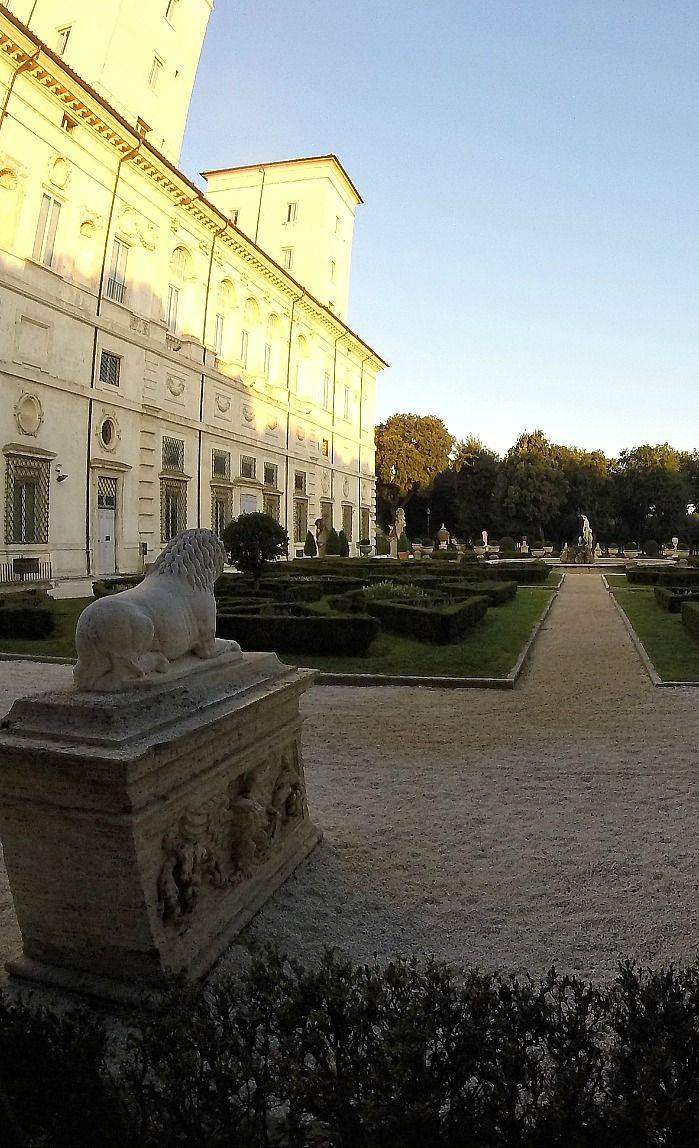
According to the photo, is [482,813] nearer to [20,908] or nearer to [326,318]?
[20,908]

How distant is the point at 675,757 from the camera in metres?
5.86

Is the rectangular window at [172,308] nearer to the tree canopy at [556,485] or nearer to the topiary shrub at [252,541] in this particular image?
the topiary shrub at [252,541]

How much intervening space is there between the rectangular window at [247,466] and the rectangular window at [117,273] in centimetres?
988

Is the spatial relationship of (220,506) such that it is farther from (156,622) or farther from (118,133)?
(156,622)

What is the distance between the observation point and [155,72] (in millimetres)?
28781

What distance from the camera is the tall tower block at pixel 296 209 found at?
42.3 m

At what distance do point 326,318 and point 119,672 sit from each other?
4075cm

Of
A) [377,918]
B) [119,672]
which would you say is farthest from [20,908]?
[377,918]

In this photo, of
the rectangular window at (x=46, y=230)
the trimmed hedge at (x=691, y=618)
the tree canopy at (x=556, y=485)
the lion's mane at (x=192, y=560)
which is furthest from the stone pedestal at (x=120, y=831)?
the tree canopy at (x=556, y=485)

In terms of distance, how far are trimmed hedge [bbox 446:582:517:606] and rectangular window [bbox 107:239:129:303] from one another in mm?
16432

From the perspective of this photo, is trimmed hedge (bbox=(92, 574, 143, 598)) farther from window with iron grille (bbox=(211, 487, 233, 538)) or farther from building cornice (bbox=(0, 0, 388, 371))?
building cornice (bbox=(0, 0, 388, 371))

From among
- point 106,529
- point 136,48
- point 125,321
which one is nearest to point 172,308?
point 125,321

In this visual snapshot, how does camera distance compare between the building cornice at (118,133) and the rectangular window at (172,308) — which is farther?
the rectangular window at (172,308)

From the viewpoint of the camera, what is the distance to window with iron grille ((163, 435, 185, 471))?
2752 centimetres
